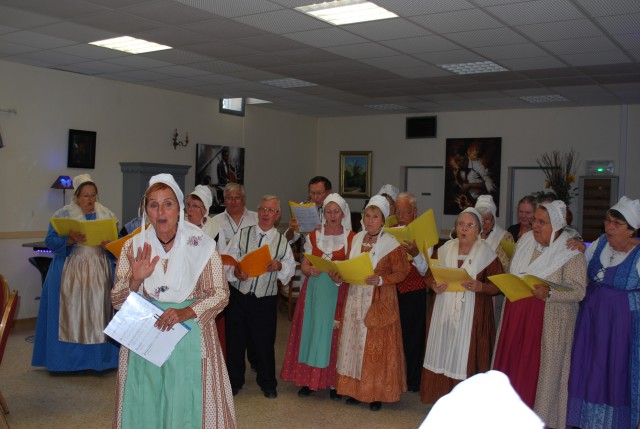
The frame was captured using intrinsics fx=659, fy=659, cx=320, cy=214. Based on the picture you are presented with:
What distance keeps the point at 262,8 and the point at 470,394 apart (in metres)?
4.68

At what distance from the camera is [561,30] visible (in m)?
5.56

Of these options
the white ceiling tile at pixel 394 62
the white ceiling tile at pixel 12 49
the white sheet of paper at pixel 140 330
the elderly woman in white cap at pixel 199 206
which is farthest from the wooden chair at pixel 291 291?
the white sheet of paper at pixel 140 330

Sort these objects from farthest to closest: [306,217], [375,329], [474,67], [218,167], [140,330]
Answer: [218,167] → [474,67] → [306,217] → [375,329] → [140,330]

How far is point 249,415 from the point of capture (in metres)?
4.74

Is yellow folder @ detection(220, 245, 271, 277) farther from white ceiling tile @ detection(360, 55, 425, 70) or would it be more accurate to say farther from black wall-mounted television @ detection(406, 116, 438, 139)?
black wall-mounted television @ detection(406, 116, 438, 139)

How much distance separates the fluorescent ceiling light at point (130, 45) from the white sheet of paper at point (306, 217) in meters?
2.46

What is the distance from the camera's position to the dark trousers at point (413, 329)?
17.8 ft

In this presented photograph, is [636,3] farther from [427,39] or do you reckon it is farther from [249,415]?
[249,415]

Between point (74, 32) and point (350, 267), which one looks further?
point (74, 32)

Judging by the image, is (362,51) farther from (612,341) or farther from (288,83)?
(612,341)

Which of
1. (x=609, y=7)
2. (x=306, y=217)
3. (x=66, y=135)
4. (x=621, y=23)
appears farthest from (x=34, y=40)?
(x=621, y=23)

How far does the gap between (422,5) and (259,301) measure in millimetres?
2558

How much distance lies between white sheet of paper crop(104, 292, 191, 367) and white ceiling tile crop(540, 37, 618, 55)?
15.2 ft

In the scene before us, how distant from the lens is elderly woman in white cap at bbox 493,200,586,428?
4203mm
